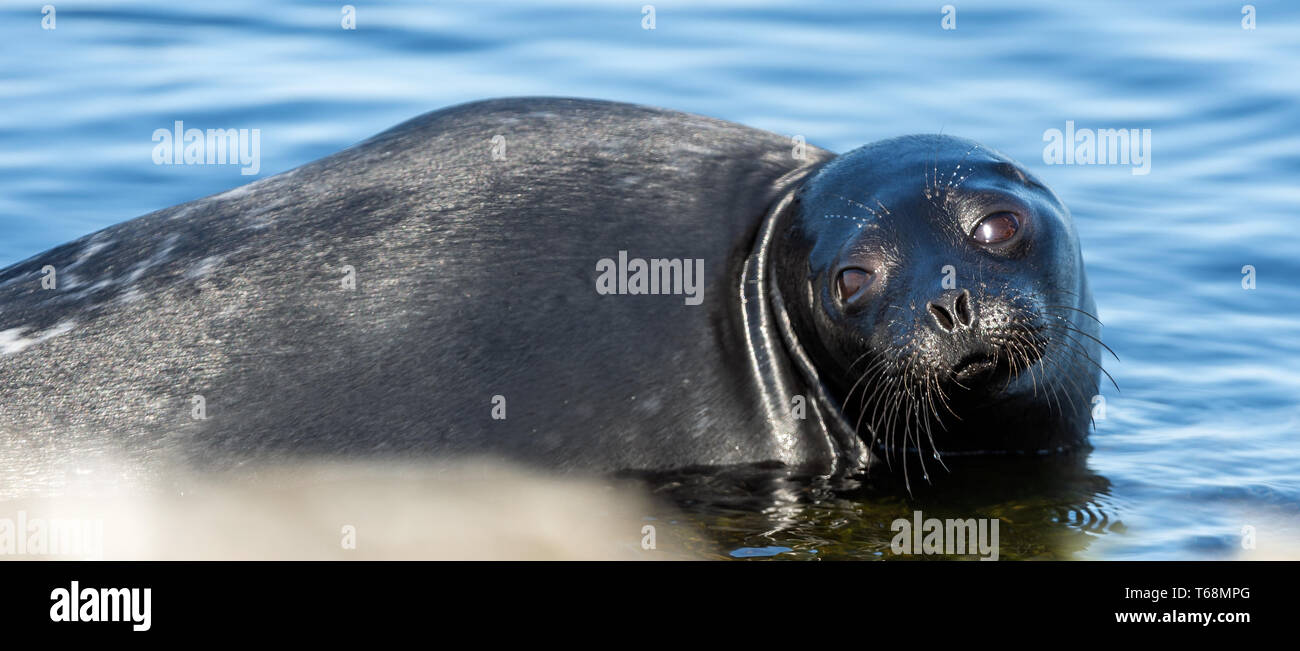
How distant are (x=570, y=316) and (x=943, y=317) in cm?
132

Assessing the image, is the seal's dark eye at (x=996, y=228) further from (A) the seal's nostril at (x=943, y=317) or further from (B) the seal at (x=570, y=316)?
(A) the seal's nostril at (x=943, y=317)

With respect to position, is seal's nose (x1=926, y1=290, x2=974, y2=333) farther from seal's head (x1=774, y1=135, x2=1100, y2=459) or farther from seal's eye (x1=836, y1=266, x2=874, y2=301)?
seal's eye (x1=836, y1=266, x2=874, y2=301)

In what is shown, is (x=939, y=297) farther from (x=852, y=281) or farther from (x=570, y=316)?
(x=570, y=316)

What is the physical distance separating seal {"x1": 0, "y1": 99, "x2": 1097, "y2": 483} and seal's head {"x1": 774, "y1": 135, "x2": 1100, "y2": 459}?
1cm

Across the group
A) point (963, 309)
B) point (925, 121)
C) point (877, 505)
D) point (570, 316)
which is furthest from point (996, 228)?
point (925, 121)

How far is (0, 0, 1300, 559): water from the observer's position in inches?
235

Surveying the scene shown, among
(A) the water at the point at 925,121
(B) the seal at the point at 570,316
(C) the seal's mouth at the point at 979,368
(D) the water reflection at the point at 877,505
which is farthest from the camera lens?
(A) the water at the point at 925,121

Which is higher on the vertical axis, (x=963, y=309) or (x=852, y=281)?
(x=852, y=281)

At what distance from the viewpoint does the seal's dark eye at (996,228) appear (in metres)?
5.80

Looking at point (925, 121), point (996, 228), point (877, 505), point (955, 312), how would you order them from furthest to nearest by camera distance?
point (925, 121) → point (877, 505) → point (996, 228) → point (955, 312)

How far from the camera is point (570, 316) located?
5.98 meters

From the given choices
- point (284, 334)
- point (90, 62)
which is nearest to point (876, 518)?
point (284, 334)

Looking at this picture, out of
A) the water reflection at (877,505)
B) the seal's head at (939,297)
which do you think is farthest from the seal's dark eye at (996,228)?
the water reflection at (877,505)
